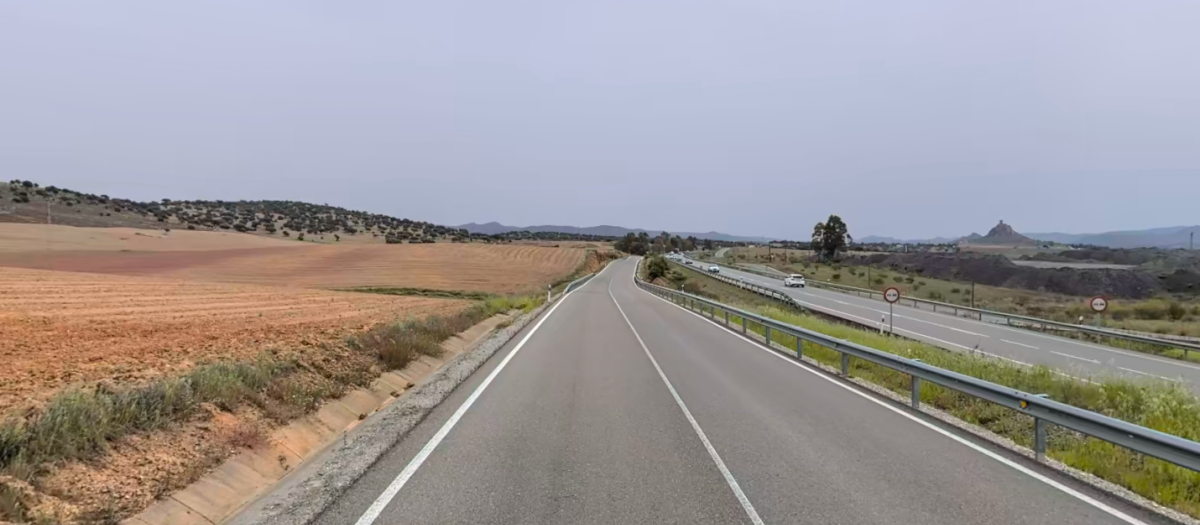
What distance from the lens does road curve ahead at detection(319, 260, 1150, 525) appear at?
5.07 metres

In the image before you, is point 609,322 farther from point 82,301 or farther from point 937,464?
point 937,464

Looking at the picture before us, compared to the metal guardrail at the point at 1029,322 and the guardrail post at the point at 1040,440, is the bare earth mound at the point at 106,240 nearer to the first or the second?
the metal guardrail at the point at 1029,322

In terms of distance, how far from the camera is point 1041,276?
238 feet

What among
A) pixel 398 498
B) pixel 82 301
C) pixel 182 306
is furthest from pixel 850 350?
pixel 82 301

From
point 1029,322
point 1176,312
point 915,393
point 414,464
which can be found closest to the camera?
point 414,464

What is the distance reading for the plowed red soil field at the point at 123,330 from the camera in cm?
862

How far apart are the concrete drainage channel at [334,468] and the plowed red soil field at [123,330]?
9.10ft

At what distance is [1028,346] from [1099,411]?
17.0m

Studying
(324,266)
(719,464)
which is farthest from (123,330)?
(324,266)

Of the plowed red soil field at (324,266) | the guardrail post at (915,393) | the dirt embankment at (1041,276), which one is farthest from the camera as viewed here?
the dirt embankment at (1041,276)

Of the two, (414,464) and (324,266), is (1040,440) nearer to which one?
(414,464)

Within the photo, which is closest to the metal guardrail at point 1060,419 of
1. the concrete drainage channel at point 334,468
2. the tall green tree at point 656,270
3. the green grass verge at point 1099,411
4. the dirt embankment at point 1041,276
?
the green grass verge at point 1099,411

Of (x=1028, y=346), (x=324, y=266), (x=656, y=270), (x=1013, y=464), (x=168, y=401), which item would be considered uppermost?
(x=168, y=401)

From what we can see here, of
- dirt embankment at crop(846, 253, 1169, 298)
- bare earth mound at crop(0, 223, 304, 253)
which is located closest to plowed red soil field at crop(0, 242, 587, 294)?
bare earth mound at crop(0, 223, 304, 253)
